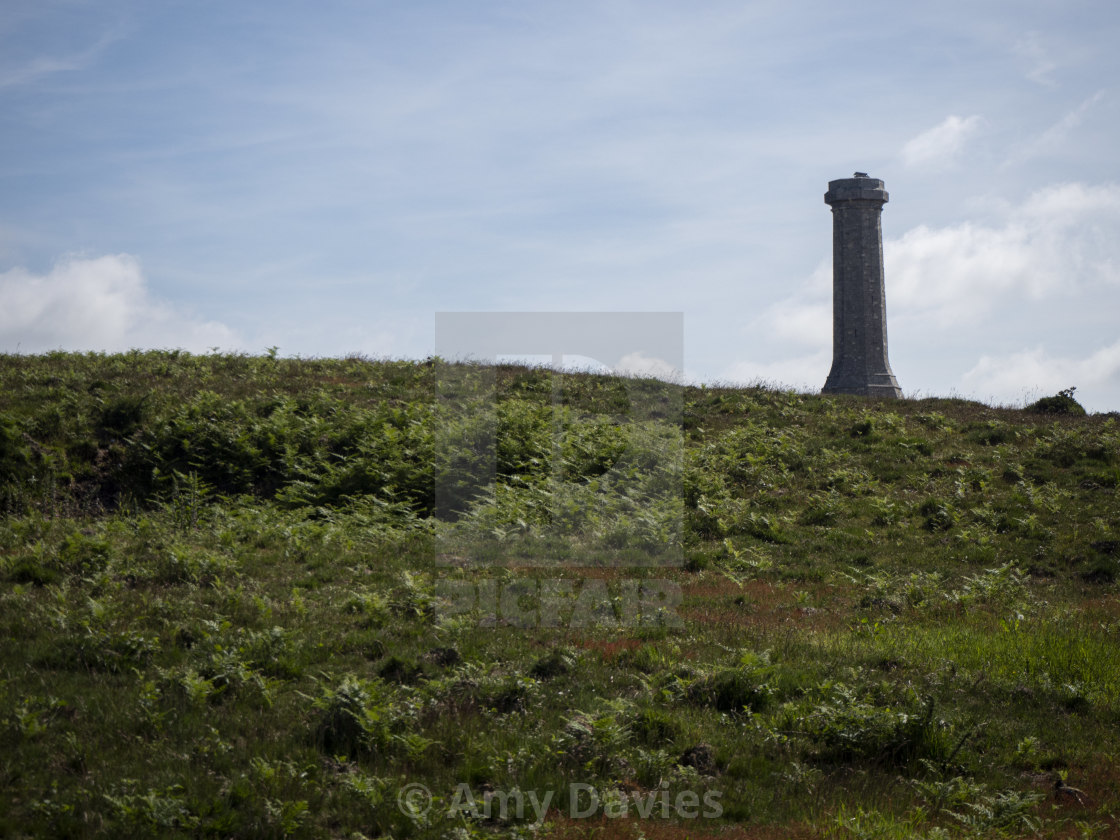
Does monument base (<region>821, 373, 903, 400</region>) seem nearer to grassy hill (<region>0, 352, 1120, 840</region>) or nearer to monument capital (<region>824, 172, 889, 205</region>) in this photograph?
monument capital (<region>824, 172, 889, 205</region>)

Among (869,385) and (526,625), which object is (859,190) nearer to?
(869,385)

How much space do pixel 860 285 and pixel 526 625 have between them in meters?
37.2

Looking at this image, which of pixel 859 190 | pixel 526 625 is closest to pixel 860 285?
pixel 859 190

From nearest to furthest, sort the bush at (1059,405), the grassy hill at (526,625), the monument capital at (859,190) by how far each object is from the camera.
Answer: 1. the grassy hill at (526,625)
2. the bush at (1059,405)
3. the monument capital at (859,190)

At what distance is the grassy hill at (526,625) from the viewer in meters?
7.14

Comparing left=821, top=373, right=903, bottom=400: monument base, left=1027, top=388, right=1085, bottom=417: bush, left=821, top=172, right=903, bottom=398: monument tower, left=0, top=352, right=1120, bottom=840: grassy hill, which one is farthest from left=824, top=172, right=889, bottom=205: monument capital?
left=0, top=352, right=1120, bottom=840: grassy hill

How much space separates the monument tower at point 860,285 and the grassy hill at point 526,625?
18.6 meters

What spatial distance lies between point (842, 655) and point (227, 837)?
7.63 meters

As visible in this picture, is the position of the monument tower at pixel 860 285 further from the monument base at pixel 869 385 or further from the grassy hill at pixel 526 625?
the grassy hill at pixel 526 625

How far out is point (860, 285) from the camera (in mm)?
43344

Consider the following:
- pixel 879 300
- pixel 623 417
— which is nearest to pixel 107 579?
pixel 623 417

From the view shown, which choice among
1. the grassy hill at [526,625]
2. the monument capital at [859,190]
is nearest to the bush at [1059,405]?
the grassy hill at [526,625]

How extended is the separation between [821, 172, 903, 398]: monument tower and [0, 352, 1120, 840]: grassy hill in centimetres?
1855

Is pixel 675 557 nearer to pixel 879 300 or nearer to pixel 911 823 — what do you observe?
pixel 911 823
